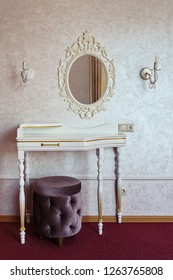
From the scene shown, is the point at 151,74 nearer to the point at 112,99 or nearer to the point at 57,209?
the point at 112,99

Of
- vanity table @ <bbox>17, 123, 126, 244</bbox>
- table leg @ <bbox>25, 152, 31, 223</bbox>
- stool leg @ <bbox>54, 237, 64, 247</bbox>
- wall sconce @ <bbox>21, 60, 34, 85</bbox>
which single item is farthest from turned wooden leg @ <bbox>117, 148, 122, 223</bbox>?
wall sconce @ <bbox>21, 60, 34, 85</bbox>

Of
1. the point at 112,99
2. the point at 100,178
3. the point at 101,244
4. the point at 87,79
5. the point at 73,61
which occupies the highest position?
the point at 73,61

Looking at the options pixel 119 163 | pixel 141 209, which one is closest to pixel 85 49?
pixel 119 163

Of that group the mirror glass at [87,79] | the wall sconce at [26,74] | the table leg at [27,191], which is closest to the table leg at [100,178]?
the mirror glass at [87,79]

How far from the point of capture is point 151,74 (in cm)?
296

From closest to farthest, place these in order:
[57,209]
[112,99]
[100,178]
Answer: [57,209] < [100,178] < [112,99]

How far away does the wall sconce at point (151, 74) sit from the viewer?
A: 9.58ft

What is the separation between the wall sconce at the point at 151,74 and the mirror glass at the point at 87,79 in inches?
14.7

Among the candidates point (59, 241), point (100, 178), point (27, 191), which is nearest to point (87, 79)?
point (100, 178)

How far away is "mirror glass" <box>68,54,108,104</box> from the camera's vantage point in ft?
9.77

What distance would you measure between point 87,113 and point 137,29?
976mm

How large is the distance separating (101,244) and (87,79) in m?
1.58

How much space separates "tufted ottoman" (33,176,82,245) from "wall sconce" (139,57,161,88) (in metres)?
1.27

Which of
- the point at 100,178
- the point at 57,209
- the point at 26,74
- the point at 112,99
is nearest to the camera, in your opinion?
the point at 57,209
